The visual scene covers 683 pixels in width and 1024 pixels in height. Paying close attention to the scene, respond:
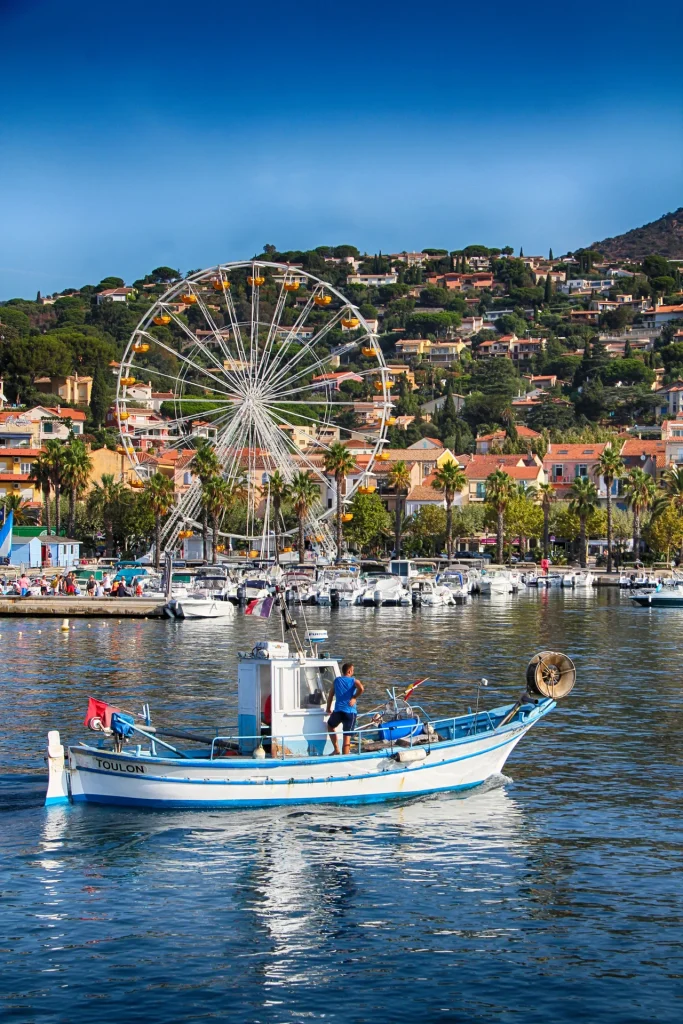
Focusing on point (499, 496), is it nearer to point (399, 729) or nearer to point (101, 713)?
point (399, 729)

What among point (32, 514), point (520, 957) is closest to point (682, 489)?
point (32, 514)

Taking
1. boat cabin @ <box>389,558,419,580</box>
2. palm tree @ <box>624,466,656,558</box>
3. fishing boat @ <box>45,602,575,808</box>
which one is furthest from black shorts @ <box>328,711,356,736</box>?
palm tree @ <box>624,466,656,558</box>

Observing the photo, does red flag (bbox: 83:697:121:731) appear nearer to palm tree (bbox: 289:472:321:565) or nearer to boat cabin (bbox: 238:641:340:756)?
boat cabin (bbox: 238:641:340:756)

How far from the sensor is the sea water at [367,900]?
762 inches

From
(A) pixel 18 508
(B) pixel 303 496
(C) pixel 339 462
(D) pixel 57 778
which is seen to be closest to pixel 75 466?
(B) pixel 303 496

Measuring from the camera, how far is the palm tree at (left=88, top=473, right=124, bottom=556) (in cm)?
13412

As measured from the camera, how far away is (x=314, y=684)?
1198 inches

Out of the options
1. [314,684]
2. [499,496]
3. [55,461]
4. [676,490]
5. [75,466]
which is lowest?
[314,684]

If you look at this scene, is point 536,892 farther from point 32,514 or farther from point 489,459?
point 489,459

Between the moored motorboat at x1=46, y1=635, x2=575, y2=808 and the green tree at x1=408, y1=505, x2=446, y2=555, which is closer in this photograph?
the moored motorboat at x1=46, y1=635, x2=575, y2=808

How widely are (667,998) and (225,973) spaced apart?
6.17 meters

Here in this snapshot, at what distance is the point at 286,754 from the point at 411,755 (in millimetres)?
2633

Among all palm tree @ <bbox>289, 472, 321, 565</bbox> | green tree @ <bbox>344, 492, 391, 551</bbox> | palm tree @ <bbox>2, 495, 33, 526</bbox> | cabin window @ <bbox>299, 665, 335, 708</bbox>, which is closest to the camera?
cabin window @ <bbox>299, 665, 335, 708</bbox>

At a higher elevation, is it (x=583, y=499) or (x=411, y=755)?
(x=583, y=499)
